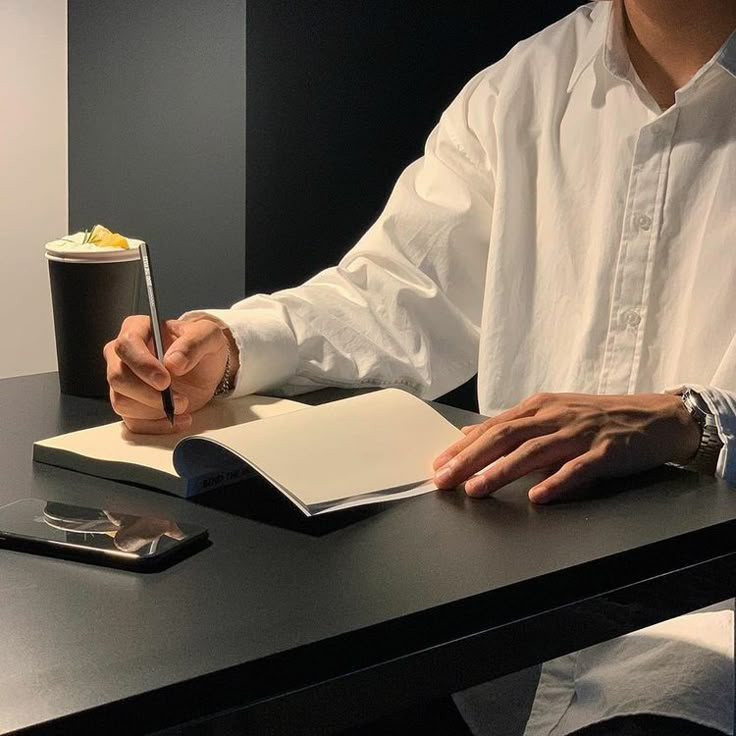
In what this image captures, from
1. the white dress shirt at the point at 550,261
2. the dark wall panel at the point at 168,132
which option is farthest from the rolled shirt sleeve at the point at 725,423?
the dark wall panel at the point at 168,132

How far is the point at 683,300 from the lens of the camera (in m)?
1.38

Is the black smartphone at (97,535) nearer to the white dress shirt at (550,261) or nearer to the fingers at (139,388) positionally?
the fingers at (139,388)

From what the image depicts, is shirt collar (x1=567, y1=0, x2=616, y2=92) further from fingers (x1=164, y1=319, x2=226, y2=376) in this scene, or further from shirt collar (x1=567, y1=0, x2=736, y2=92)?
fingers (x1=164, y1=319, x2=226, y2=376)

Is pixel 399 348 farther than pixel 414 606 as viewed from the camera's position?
Yes

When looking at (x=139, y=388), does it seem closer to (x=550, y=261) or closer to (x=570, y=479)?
(x=570, y=479)

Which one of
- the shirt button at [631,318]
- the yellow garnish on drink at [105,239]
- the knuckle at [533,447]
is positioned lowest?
the knuckle at [533,447]

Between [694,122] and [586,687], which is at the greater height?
[694,122]

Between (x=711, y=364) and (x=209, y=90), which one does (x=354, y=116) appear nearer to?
(x=209, y=90)

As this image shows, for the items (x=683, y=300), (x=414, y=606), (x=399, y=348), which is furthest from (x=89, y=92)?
(x=414, y=606)

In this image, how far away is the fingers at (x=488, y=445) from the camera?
85 centimetres

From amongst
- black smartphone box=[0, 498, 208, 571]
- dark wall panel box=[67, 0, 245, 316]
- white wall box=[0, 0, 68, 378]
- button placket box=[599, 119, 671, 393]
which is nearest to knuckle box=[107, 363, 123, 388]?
black smartphone box=[0, 498, 208, 571]

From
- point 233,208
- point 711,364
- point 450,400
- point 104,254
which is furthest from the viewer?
point 450,400

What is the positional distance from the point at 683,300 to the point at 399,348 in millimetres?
337

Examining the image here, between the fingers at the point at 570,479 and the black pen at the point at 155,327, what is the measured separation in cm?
32
